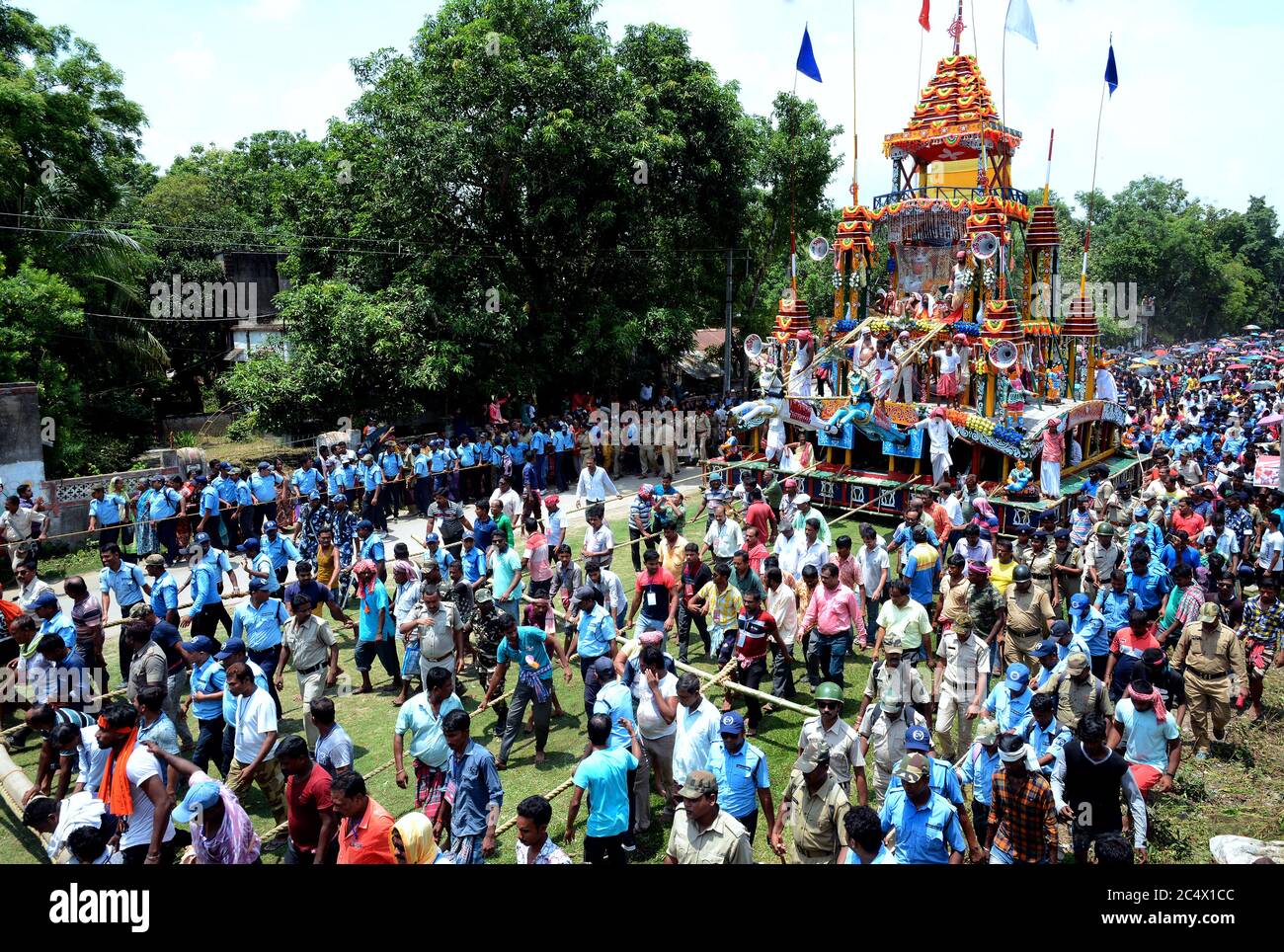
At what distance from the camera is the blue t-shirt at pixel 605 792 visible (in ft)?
19.6

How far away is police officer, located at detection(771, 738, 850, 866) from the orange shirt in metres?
2.30

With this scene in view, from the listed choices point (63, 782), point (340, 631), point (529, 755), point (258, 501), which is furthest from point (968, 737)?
point (258, 501)

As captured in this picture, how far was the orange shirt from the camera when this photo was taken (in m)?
5.31

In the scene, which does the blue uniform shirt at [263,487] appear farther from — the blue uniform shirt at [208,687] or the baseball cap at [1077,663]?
the baseball cap at [1077,663]

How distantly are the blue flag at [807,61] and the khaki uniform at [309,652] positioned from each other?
52.4 ft

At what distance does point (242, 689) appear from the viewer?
23.4 feet

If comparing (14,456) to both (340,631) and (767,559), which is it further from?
(767,559)

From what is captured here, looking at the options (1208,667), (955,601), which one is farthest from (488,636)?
(1208,667)

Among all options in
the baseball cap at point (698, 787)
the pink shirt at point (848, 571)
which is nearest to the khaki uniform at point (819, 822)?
the baseball cap at point (698, 787)

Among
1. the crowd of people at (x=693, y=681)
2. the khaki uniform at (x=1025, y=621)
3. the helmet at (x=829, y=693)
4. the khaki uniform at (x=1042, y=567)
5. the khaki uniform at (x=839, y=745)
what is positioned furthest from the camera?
the khaki uniform at (x=1042, y=567)

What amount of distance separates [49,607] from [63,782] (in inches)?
103

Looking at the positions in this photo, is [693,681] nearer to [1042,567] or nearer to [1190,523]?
[1042,567]

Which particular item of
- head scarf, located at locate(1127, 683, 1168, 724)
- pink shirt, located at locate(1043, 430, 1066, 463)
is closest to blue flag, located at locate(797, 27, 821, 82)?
pink shirt, located at locate(1043, 430, 1066, 463)

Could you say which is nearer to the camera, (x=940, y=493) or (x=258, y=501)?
(x=940, y=493)
